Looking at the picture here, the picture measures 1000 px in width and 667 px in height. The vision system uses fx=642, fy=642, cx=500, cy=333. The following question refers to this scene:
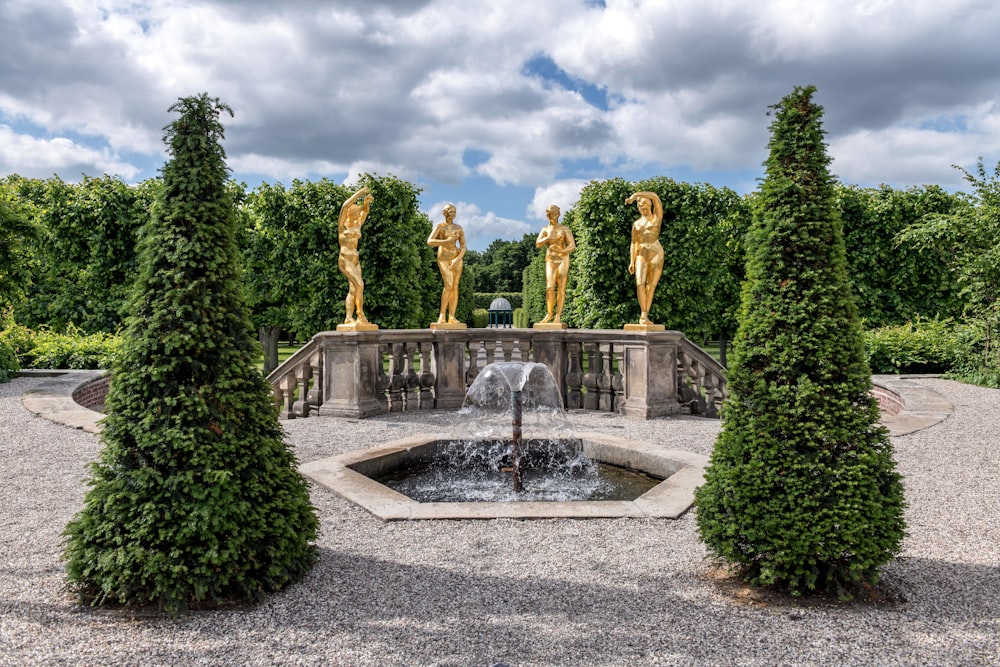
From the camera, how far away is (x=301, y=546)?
12.3ft

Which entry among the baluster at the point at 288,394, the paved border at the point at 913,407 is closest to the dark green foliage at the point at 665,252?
the paved border at the point at 913,407

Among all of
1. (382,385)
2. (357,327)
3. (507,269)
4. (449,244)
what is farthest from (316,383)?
(507,269)

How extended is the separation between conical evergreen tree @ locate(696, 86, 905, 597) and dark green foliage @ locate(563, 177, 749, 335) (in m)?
15.0

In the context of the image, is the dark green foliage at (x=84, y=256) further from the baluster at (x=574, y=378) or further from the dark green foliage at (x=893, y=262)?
the dark green foliage at (x=893, y=262)

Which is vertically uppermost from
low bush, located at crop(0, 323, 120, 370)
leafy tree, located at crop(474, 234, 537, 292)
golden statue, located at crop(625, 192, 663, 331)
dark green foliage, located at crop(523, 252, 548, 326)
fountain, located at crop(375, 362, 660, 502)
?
leafy tree, located at crop(474, 234, 537, 292)

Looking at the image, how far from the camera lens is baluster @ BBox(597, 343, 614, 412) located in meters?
10.4

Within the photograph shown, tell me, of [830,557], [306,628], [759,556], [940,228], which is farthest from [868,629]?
[940,228]

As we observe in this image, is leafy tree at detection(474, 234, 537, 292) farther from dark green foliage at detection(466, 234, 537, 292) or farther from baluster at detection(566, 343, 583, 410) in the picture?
baluster at detection(566, 343, 583, 410)

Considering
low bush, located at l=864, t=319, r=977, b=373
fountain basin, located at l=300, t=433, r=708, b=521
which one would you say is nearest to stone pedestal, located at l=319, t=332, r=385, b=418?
fountain basin, located at l=300, t=433, r=708, b=521

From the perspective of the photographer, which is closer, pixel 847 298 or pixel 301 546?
pixel 847 298

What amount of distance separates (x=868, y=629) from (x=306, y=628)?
2.80 m

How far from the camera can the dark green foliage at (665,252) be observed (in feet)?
60.6

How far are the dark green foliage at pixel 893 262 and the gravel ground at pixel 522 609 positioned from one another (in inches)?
671

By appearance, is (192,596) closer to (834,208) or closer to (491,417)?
(834,208)
